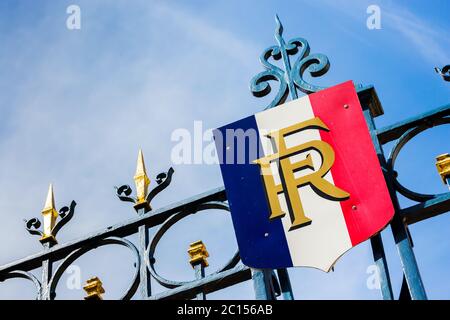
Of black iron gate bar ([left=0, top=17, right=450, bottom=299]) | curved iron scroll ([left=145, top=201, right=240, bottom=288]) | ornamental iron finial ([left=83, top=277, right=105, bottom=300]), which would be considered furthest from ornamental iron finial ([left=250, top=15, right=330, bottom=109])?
ornamental iron finial ([left=83, top=277, right=105, bottom=300])

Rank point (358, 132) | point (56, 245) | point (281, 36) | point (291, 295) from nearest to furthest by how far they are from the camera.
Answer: point (291, 295)
point (358, 132)
point (56, 245)
point (281, 36)

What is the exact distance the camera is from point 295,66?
5.77 metres

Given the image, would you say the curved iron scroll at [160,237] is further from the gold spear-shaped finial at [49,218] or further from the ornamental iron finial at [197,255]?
the gold spear-shaped finial at [49,218]

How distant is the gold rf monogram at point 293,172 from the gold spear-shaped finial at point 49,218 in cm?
158

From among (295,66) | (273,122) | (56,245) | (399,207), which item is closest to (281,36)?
(295,66)

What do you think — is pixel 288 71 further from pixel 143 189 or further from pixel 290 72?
pixel 143 189

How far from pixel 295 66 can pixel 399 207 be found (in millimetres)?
1421

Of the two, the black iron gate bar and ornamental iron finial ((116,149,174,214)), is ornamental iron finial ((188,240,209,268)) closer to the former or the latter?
the black iron gate bar

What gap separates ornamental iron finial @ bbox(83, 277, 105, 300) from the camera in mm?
5246

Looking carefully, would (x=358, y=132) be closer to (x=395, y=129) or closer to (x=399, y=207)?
(x=395, y=129)

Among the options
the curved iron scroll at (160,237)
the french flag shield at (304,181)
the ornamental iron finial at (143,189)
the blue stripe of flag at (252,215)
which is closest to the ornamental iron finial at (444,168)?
the french flag shield at (304,181)

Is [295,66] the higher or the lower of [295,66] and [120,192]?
the higher

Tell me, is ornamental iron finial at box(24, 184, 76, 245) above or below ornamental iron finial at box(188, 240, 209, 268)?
above

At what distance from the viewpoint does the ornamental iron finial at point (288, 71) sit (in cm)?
566
